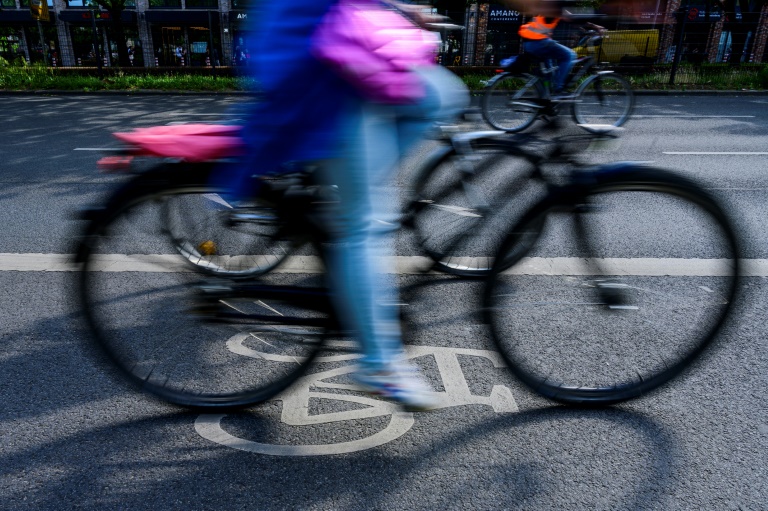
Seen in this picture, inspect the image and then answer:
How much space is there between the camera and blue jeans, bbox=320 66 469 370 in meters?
1.71

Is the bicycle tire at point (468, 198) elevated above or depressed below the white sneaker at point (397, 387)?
above

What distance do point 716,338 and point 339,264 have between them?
152cm

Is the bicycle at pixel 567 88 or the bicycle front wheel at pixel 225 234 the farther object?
the bicycle at pixel 567 88

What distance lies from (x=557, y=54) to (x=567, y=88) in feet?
1.70

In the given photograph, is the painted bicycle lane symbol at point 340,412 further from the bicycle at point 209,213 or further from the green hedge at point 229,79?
the green hedge at point 229,79

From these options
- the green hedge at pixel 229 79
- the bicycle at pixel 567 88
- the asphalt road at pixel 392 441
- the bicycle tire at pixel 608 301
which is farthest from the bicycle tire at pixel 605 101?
the green hedge at pixel 229 79

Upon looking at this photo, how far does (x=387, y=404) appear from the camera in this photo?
2.25 m

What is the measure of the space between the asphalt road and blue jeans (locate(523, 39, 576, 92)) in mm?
5169

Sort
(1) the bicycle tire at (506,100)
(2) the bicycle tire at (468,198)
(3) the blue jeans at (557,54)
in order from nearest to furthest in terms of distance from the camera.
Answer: (2) the bicycle tire at (468,198), (3) the blue jeans at (557,54), (1) the bicycle tire at (506,100)

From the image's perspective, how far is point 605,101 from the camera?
28.0 feet

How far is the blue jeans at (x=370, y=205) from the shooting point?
171 cm

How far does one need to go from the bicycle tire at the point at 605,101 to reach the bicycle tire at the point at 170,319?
270 inches

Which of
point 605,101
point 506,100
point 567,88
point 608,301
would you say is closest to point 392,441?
point 608,301

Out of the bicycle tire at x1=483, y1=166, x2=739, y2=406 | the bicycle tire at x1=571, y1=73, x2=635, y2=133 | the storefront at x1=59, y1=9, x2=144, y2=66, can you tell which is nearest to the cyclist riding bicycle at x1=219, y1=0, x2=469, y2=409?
the bicycle tire at x1=483, y1=166, x2=739, y2=406
